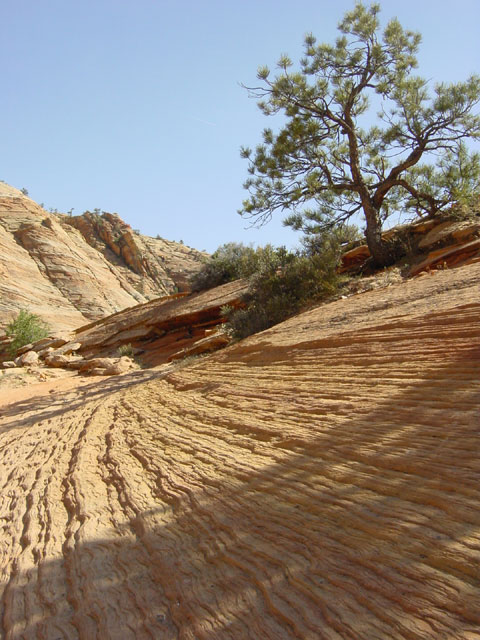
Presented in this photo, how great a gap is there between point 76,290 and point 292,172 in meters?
22.5

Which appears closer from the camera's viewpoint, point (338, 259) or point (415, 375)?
point (415, 375)

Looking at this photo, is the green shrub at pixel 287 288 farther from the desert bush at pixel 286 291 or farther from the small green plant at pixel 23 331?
the small green plant at pixel 23 331

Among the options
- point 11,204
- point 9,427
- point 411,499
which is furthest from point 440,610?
point 11,204

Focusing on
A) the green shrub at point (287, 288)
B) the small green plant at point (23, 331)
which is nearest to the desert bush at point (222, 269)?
the green shrub at point (287, 288)

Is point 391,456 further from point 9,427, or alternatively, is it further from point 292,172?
point 292,172

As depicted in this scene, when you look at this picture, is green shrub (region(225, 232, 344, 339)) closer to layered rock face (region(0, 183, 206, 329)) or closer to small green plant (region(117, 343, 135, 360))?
small green plant (region(117, 343, 135, 360))

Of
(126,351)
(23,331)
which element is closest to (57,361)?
(126,351)

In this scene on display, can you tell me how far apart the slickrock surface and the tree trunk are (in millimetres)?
6956

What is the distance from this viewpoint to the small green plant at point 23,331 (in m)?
22.4

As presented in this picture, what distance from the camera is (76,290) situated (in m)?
31.6

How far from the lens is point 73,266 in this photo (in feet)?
109

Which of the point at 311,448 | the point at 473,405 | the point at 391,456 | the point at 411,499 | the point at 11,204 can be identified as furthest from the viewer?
the point at 11,204

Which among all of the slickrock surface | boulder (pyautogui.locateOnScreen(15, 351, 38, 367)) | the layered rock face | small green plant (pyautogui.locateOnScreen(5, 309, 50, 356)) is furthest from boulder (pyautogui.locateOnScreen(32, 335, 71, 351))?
the slickrock surface

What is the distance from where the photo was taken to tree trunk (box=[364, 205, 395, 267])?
12062mm
